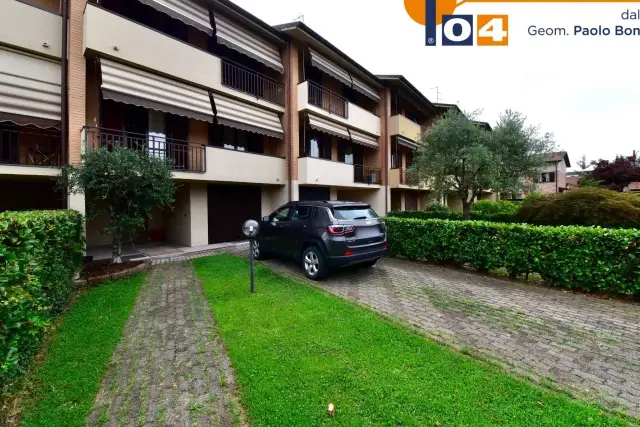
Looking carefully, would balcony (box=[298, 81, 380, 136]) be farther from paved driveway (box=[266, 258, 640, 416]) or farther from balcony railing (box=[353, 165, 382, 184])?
paved driveway (box=[266, 258, 640, 416])

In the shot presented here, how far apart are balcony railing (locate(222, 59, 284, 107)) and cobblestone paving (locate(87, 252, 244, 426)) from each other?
934 centimetres

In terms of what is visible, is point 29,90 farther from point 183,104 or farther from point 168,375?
point 168,375

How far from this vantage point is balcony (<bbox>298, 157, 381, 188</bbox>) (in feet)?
42.4

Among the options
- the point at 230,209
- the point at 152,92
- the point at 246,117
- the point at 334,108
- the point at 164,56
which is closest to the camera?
the point at 152,92

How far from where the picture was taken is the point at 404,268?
7660 mm

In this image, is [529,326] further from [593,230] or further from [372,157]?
[372,157]

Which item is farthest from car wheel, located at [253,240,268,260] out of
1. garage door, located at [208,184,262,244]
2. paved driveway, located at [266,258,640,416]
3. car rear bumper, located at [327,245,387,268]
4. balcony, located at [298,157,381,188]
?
balcony, located at [298,157,381,188]

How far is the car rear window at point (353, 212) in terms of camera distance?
6.33m

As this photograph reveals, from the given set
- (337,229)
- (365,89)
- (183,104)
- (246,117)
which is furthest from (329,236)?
(365,89)

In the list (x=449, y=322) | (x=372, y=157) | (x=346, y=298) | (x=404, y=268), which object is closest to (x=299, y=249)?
(x=346, y=298)

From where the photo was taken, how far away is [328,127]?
14.4m

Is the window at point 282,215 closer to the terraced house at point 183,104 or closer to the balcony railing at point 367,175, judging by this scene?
the terraced house at point 183,104

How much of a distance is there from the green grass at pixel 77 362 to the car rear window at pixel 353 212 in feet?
13.8

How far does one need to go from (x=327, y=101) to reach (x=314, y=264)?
37.2 feet
